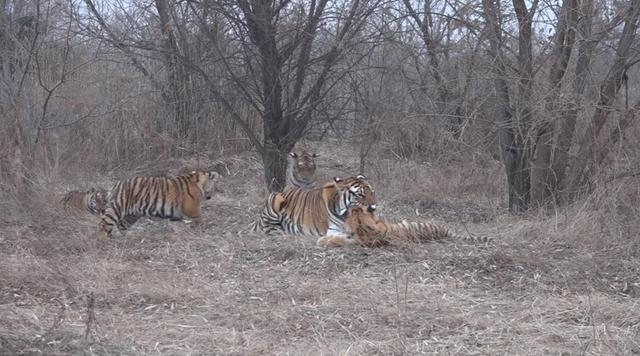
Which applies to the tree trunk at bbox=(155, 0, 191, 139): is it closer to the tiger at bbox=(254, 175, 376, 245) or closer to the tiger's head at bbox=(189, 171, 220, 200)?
the tiger's head at bbox=(189, 171, 220, 200)

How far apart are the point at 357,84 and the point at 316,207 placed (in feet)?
10.4

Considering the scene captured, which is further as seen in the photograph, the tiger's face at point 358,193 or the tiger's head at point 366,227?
the tiger's face at point 358,193

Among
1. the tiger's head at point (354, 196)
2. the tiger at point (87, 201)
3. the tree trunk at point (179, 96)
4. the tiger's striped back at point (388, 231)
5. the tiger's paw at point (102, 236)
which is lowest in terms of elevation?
the tiger's paw at point (102, 236)

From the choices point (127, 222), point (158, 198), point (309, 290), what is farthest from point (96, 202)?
point (309, 290)

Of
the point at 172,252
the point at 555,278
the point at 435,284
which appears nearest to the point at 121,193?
the point at 172,252

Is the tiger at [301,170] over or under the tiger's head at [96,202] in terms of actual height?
over

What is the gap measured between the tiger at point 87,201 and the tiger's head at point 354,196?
2.80m

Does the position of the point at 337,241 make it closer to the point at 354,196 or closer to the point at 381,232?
the point at 381,232

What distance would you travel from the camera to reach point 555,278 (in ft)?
23.6

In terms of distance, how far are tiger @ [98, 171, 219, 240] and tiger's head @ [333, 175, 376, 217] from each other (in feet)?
6.08

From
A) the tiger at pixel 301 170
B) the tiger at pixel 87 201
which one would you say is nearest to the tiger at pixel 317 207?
the tiger at pixel 301 170

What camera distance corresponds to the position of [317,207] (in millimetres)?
9703

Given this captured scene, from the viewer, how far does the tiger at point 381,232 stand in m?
8.52

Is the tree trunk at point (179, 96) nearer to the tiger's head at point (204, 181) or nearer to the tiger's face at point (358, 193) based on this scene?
the tiger's head at point (204, 181)
